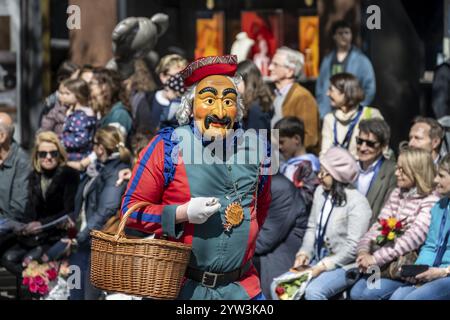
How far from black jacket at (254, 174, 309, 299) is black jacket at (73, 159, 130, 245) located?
56.3 inches

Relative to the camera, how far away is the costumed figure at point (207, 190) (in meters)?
7.52

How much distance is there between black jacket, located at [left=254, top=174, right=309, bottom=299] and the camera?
409 inches

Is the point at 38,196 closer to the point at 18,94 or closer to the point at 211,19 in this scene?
the point at 18,94

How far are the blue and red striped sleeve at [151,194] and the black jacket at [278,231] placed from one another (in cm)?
289

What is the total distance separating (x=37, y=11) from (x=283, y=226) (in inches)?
215

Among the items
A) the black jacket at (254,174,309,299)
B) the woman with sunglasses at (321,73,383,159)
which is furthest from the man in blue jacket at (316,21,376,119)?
the black jacket at (254,174,309,299)

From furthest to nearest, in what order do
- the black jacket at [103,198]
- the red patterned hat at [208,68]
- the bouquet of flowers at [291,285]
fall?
the black jacket at [103,198] → the bouquet of flowers at [291,285] → the red patterned hat at [208,68]

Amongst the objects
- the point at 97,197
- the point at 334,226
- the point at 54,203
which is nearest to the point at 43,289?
the point at 54,203

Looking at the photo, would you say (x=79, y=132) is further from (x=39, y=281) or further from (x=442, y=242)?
(x=442, y=242)

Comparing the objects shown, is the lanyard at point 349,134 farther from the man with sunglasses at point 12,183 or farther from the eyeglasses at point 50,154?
the man with sunglasses at point 12,183

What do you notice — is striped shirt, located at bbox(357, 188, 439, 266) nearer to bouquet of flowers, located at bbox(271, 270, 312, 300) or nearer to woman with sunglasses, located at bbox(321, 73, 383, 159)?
bouquet of flowers, located at bbox(271, 270, 312, 300)

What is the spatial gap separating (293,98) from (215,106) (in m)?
4.57

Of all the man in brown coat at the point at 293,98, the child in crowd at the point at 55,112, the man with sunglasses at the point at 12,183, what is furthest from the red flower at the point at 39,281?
the man in brown coat at the point at 293,98

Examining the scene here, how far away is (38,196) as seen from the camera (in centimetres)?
1170
